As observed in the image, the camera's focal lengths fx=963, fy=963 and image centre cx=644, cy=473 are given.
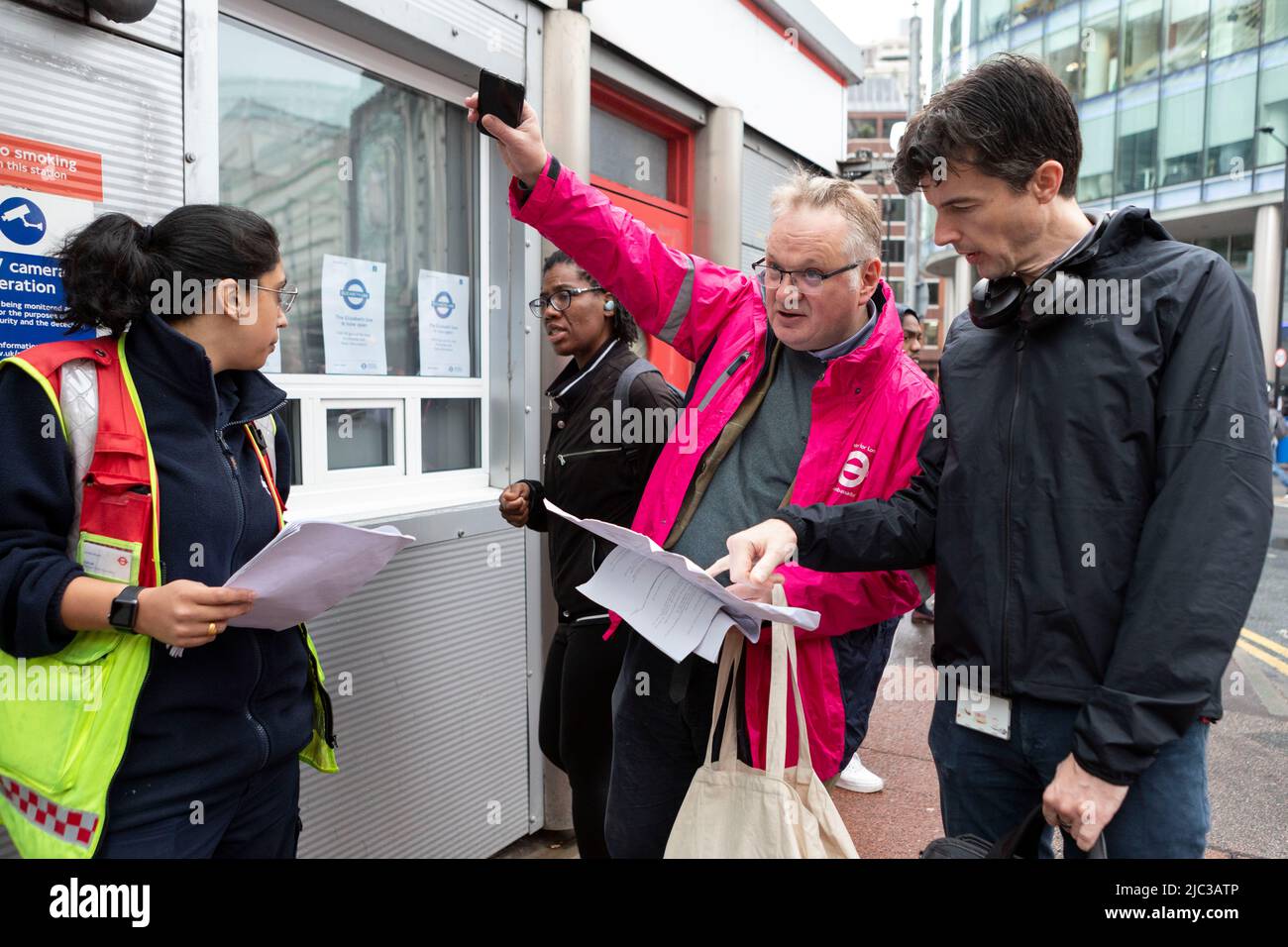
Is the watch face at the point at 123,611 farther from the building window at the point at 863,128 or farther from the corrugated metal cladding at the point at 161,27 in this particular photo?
the building window at the point at 863,128

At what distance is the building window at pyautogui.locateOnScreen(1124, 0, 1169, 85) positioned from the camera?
30.9m

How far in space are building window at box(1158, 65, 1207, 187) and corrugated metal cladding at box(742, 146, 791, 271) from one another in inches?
1159

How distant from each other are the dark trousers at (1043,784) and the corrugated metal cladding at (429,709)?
1991 mm

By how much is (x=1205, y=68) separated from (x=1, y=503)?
116 ft

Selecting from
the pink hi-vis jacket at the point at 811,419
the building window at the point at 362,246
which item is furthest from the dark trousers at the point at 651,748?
the building window at the point at 362,246

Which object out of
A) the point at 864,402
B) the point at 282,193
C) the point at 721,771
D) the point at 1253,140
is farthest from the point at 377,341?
the point at 1253,140

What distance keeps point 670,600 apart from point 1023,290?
85cm

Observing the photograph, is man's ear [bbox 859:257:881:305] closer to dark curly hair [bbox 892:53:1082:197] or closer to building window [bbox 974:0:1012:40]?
dark curly hair [bbox 892:53:1082:197]

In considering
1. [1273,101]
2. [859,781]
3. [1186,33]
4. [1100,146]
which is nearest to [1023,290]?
[859,781]

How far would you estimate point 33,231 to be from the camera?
6.96 ft

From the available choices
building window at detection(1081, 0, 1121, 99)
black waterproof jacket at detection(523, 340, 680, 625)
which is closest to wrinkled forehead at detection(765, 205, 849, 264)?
black waterproof jacket at detection(523, 340, 680, 625)

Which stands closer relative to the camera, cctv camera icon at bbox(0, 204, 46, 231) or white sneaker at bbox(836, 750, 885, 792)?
cctv camera icon at bbox(0, 204, 46, 231)

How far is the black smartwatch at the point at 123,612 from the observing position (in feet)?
5.47
